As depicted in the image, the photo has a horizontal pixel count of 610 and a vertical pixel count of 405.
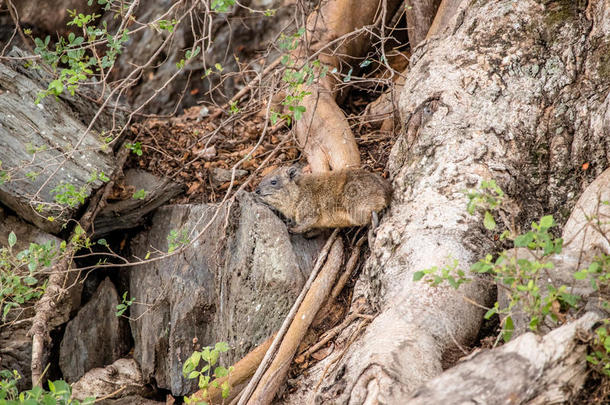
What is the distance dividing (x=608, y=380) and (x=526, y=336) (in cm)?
47

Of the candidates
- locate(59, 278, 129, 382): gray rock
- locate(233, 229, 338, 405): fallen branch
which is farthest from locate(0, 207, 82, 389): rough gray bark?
locate(233, 229, 338, 405): fallen branch

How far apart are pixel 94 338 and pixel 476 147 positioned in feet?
14.1

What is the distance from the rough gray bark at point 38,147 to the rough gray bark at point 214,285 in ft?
3.02

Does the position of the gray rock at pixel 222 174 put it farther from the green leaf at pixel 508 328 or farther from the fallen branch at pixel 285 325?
the green leaf at pixel 508 328

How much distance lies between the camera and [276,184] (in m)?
5.62

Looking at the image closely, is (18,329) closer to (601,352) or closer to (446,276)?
(446,276)

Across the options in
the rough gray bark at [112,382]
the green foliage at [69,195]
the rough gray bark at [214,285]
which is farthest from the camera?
the rough gray bark at [112,382]

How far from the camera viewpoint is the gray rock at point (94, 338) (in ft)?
20.2

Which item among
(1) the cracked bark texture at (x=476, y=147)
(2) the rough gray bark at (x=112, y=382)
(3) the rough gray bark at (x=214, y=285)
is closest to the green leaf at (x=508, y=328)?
(1) the cracked bark texture at (x=476, y=147)

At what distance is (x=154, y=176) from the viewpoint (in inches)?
253

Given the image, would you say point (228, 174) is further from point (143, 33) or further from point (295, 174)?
point (143, 33)

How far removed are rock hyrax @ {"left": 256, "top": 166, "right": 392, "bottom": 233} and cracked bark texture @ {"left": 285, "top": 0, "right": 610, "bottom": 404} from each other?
0.18 metres

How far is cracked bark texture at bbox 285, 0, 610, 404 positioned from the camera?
3.81 m

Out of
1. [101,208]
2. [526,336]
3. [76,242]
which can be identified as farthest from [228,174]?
[526,336]
